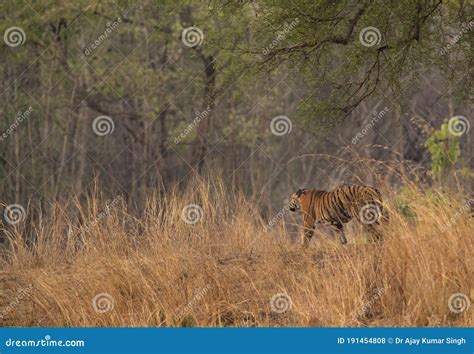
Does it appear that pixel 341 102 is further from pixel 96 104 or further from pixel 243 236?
pixel 96 104

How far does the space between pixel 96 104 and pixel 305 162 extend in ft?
31.6

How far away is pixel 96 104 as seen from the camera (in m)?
26.6

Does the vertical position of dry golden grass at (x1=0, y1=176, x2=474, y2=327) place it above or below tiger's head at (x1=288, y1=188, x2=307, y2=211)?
below

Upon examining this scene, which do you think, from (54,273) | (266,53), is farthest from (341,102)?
(54,273)

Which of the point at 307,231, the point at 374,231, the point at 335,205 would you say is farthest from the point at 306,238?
the point at 374,231

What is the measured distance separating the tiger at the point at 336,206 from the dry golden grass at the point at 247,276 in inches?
27.3

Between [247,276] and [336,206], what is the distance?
255 cm

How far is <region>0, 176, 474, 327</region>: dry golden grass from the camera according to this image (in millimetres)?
9312

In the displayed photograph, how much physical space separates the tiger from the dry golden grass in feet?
2.28

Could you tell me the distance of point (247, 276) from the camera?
10.1 metres

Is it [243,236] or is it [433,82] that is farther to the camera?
[433,82]

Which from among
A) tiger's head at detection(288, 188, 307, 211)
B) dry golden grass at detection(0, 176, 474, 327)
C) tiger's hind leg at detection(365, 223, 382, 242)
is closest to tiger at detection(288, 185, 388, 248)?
tiger's head at detection(288, 188, 307, 211)

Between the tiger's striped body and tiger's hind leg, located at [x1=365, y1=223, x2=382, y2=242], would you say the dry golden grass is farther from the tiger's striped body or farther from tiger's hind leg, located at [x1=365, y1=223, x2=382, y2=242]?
the tiger's striped body

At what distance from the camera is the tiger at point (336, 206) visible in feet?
37.9
